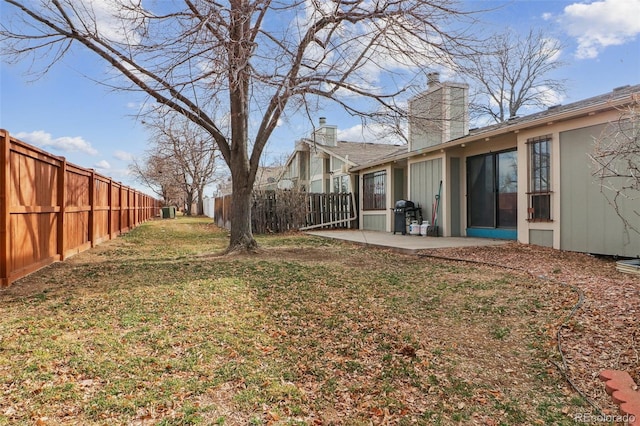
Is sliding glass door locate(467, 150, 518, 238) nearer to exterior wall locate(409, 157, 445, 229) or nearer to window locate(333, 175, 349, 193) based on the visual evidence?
exterior wall locate(409, 157, 445, 229)

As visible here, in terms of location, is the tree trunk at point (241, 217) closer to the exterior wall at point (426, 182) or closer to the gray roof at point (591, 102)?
the exterior wall at point (426, 182)

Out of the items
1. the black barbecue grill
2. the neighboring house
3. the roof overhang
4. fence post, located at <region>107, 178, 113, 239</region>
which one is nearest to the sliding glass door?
the roof overhang

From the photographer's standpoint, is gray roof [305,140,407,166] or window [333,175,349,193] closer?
gray roof [305,140,407,166]

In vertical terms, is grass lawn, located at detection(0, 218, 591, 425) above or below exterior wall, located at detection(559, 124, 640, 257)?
below

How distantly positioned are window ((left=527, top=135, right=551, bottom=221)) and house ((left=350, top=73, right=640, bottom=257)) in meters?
0.02

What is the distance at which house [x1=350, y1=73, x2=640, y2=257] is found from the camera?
634cm

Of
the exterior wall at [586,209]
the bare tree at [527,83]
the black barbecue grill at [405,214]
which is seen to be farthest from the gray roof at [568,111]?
the bare tree at [527,83]

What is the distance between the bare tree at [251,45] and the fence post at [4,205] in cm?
221

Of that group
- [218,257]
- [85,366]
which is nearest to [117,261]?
[218,257]

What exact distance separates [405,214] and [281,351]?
29.4 feet

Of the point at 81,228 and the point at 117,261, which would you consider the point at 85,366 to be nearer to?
the point at 117,261

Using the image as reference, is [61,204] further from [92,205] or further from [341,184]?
[341,184]

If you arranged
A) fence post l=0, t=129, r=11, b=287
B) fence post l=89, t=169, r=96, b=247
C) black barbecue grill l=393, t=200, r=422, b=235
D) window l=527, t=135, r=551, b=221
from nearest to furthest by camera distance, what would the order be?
1. fence post l=0, t=129, r=11, b=287
2. window l=527, t=135, r=551, b=221
3. fence post l=89, t=169, r=96, b=247
4. black barbecue grill l=393, t=200, r=422, b=235

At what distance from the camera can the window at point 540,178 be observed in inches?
287
